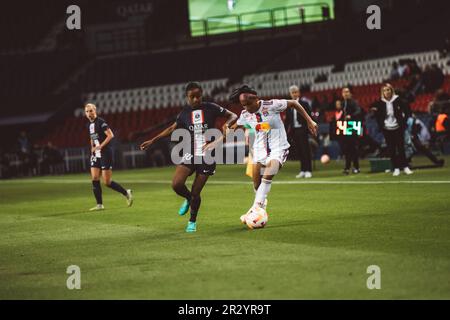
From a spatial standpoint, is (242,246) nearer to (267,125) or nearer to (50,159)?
(267,125)

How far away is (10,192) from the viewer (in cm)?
2659

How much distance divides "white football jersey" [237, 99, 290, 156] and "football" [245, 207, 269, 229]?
982 mm

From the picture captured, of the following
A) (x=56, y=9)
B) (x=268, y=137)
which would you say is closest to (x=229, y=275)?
(x=268, y=137)

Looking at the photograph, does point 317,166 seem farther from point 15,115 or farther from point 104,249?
point 15,115

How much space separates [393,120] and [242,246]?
1171cm

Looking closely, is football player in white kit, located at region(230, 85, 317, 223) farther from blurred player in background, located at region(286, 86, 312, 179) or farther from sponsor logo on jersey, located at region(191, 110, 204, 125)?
blurred player in background, located at region(286, 86, 312, 179)

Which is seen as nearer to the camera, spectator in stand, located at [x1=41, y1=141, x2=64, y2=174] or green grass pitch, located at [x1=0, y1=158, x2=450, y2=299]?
green grass pitch, located at [x1=0, y1=158, x2=450, y2=299]

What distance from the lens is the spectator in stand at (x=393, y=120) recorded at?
21.8 metres

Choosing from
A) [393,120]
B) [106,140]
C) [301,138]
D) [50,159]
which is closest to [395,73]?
[301,138]

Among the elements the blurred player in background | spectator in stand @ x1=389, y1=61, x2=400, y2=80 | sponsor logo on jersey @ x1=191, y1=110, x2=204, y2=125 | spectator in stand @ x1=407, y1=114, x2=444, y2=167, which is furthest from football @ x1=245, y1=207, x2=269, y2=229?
spectator in stand @ x1=389, y1=61, x2=400, y2=80

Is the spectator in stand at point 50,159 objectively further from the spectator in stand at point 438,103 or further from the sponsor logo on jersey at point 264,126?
the sponsor logo on jersey at point 264,126

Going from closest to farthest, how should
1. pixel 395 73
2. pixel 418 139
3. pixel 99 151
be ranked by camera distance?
1. pixel 99 151
2. pixel 418 139
3. pixel 395 73

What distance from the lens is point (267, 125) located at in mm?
13188

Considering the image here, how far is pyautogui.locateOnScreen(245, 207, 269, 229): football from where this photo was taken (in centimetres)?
1273
